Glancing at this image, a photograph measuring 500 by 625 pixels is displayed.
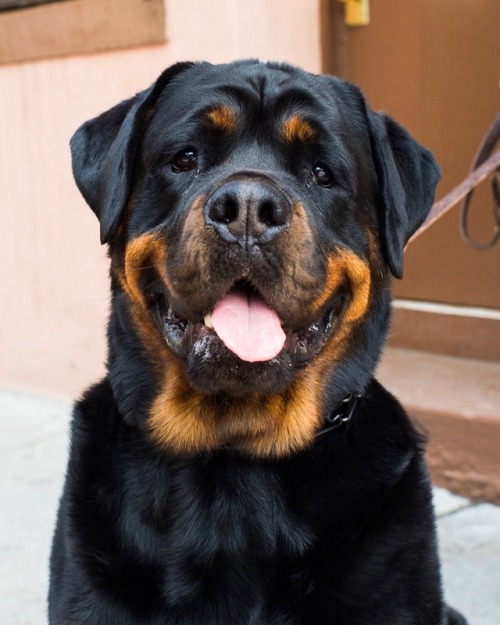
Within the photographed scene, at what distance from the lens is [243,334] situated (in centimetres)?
230

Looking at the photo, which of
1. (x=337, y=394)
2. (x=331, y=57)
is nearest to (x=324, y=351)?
(x=337, y=394)

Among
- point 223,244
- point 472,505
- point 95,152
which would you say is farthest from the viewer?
point 472,505

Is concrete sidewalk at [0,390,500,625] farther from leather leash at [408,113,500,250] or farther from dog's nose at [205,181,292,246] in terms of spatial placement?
dog's nose at [205,181,292,246]

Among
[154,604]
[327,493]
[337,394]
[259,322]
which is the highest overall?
[259,322]

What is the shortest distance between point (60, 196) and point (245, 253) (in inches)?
137

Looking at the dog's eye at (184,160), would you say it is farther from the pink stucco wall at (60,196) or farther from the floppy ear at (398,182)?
the pink stucco wall at (60,196)

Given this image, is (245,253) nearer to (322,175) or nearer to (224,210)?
(224,210)

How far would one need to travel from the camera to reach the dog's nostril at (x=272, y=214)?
2.20m

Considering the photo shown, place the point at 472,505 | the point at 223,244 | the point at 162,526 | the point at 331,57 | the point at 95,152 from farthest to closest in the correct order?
the point at 331,57, the point at 472,505, the point at 95,152, the point at 162,526, the point at 223,244

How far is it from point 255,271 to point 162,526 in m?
0.67

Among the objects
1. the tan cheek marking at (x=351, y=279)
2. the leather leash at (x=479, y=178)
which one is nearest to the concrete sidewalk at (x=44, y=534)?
the leather leash at (x=479, y=178)

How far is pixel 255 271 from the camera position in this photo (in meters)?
2.24

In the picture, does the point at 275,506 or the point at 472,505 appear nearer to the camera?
the point at 275,506

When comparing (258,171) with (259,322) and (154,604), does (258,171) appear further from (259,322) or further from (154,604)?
(154,604)
